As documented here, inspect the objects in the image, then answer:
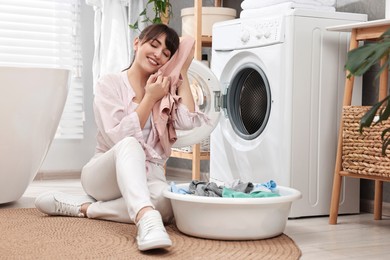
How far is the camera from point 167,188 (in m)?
2.26

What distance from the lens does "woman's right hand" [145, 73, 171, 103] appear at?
235cm

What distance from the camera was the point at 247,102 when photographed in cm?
302

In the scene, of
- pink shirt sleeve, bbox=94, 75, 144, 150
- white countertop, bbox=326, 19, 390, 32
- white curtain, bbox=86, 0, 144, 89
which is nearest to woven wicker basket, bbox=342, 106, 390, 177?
white countertop, bbox=326, 19, 390, 32

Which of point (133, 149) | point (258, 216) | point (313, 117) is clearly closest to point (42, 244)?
point (133, 149)

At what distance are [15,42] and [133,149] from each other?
7.42 feet

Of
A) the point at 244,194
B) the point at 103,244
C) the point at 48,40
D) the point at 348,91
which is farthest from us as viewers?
the point at 48,40

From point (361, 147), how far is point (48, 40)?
247 cm

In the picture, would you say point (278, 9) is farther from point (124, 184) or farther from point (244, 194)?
point (124, 184)

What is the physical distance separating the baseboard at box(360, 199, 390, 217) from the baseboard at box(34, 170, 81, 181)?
2074 mm

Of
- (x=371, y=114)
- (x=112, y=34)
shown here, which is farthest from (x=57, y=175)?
(x=371, y=114)

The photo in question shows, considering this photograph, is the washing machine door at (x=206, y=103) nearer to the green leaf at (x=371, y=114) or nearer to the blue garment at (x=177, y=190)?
the blue garment at (x=177, y=190)

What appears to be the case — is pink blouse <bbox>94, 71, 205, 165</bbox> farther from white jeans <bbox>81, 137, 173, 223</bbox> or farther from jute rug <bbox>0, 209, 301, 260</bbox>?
jute rug <bbox>0, 209, 301, 260</bbox>

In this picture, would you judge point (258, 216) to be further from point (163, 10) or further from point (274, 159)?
point (163, 10)

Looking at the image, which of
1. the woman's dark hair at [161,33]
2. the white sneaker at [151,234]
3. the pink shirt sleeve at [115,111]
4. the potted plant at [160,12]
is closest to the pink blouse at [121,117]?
the pink shirt sleeve at [115,111]
